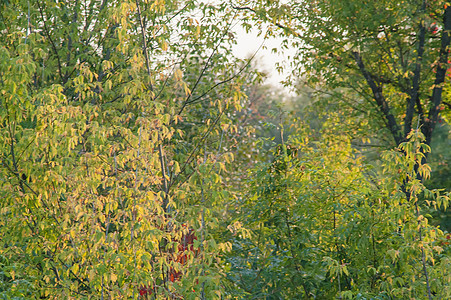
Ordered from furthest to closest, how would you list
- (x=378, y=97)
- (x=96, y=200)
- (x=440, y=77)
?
→ (x=378, y=97)
(x=440, y=77)
(x=96, y=200)

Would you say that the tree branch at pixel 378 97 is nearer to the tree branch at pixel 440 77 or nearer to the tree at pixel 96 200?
the tree branch at pixel 440 77

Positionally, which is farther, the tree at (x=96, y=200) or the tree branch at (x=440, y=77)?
the tree branch at (x=440, y=77)

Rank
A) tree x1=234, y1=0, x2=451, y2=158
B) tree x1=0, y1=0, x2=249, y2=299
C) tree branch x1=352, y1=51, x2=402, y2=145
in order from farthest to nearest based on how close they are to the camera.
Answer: tree branch x1=352, y1=51, x2=402, y2=145 → tree x1=234, y1=0, x2=451, y2=158 → tree x1=0, y1=0, x2=249, y2=299

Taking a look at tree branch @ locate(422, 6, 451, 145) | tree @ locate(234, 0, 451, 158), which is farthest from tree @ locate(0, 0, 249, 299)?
tree branch @ locate(422, 6, 451, 145)

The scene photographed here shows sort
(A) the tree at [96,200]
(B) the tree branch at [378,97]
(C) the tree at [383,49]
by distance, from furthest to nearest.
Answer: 1. (B) the tree branch at [378,97]
2. (C) the tree at [383,49]
3. (A) the tree at [96,200]

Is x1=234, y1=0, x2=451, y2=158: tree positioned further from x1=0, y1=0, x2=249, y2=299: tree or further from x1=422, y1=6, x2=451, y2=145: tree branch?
x1=0, y1=0, x2=249, y2=299: tree

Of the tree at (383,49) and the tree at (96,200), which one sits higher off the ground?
the tree at (383,49)

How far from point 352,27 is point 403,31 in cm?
97

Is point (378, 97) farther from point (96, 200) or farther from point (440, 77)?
point (96, 200)

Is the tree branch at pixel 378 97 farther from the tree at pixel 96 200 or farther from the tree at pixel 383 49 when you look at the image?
the tree at pixel 96 200

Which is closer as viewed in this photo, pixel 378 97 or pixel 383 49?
pixel 383 49

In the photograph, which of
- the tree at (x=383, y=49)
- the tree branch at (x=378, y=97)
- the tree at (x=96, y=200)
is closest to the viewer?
the tree at (x=96, y=200)

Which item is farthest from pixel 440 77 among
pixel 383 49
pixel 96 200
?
pixel 96 200

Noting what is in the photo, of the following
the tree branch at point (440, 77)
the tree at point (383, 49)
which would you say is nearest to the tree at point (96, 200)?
the tree at point (383, 49)
